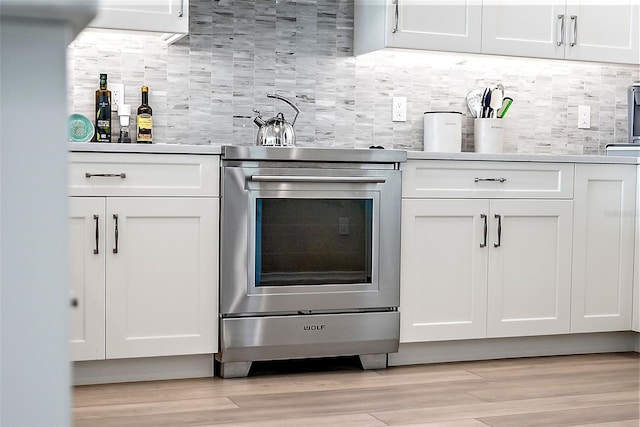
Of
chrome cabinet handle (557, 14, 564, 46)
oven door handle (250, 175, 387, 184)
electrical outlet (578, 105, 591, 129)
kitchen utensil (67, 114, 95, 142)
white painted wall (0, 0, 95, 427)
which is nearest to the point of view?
white painted wall (0, 0, 95, 427)

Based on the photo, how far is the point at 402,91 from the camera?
3990 mm

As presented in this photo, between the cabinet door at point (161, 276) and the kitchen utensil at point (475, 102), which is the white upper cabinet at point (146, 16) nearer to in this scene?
the cabinet door at point (161, 276)

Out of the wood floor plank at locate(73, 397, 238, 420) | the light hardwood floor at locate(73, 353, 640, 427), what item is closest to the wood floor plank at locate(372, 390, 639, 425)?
the light hardwood floor at locate(73, 353, 640, 427)

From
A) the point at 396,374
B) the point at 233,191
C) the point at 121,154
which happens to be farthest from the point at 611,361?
the point at 121,154

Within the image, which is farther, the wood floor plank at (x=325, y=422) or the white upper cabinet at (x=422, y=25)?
the white upper cabinet at (x=422, y=25)

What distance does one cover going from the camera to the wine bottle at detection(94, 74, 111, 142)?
3428mm

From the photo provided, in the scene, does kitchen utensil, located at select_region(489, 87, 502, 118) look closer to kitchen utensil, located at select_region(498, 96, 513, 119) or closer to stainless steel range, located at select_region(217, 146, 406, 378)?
kitchen utensil, located at select_region(498, 96, 513, 119)

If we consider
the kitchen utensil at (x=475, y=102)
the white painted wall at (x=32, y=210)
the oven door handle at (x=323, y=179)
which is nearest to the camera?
the white painted wall at (x=32, y=210)

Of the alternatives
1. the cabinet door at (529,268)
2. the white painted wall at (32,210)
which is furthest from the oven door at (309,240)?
the white painted wall at (32,210)

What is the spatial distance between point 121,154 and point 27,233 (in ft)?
6.42

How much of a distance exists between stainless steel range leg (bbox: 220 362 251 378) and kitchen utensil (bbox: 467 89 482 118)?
1655 mm

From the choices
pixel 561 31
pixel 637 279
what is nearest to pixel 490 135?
pixel 561 31

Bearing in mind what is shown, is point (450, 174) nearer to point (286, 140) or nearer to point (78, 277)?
point (286, 140)

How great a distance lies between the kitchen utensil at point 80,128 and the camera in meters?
3.38
